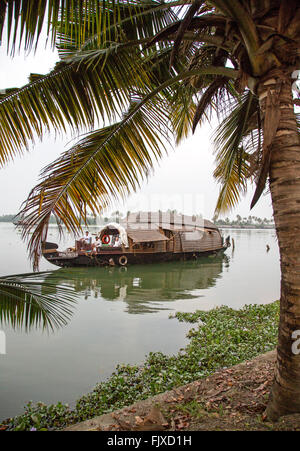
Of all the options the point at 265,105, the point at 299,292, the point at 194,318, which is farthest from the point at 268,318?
the point at 265,105

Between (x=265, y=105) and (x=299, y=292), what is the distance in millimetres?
1513

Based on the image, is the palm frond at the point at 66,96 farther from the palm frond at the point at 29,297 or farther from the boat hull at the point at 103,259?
the boat hull at the point at 103,259

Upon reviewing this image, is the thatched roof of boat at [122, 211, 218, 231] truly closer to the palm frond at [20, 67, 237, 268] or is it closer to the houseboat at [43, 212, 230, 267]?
the houseboat at [43, 212, 230, 267]

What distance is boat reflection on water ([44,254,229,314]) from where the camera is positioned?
38.0 ft

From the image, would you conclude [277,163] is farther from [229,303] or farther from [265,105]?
[229,303]

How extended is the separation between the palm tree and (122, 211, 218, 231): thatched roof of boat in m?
19.7

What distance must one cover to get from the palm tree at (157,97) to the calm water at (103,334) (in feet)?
3.05

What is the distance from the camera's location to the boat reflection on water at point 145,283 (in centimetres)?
1159

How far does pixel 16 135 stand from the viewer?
130 inches

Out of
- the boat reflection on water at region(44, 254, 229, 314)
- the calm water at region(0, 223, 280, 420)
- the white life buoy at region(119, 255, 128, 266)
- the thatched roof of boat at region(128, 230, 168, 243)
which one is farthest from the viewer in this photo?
the thatched roof of boat at region(128, 230, 168, 243)

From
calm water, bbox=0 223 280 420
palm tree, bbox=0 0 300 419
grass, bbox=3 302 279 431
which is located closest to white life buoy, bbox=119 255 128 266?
calm water, bbox=0 223 280 420

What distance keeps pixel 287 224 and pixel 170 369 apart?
3.58 metres

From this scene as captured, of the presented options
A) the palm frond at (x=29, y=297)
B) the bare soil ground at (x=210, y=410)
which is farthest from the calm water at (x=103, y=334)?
the bare soil ground at (x=210, y=410)
